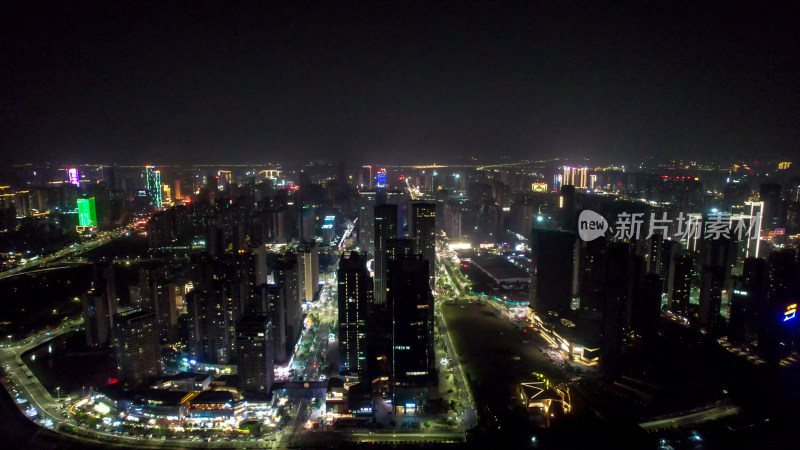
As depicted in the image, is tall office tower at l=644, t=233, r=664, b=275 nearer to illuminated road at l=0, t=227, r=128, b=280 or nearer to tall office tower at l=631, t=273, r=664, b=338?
tall office tower at l=631, t=273, r=664, b=338

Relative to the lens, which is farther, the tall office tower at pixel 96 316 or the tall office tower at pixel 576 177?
the tall office tower at pixel 576 177

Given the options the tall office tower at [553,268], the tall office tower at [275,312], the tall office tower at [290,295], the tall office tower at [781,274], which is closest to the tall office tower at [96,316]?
the tall office tower at [275,312]

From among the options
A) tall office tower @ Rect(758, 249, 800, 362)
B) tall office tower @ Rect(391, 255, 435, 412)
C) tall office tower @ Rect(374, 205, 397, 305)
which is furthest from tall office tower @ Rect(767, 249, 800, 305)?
tall office tower @ Rect(374, 205, 397, 305)

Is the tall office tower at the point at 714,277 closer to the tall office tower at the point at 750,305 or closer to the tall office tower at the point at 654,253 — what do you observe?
the tall office tower at the point at 750,305

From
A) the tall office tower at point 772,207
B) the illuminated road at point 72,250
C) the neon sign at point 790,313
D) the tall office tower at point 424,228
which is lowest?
the neon sign at point 790,313

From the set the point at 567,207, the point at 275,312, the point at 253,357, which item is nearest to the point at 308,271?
the point at 275,312

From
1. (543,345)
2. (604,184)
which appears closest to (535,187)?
(604,184)

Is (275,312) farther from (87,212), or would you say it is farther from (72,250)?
(87,212)
